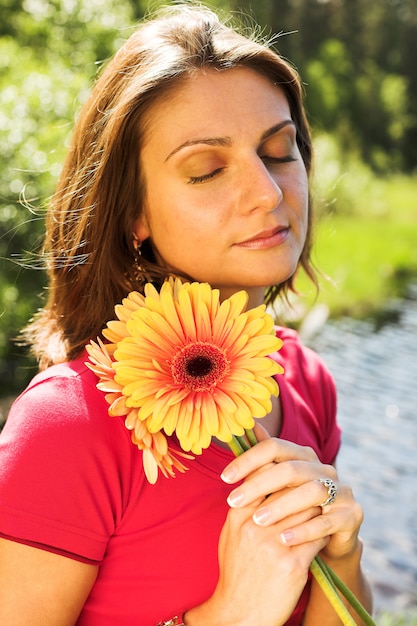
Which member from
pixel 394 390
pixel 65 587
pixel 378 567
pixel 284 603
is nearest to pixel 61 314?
pixel 65 587

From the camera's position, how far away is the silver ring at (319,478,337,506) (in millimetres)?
1544

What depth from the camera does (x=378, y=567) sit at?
15.8 feet

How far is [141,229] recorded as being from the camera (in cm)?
203

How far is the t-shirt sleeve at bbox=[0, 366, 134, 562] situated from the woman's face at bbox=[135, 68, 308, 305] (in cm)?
42

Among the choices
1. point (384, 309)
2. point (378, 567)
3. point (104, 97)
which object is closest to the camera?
point (104, 97)

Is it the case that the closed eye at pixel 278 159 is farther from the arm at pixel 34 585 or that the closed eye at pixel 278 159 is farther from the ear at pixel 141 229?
the arm at pixel 34 585

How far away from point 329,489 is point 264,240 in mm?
580

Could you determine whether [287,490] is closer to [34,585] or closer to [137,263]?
[34,585]

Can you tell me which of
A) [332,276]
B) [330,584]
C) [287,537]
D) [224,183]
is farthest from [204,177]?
[332,276]

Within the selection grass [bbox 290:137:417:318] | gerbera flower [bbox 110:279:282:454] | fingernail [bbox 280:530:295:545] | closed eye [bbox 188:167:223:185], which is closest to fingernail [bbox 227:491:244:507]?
fingernail [bbox 280:530:295:545]

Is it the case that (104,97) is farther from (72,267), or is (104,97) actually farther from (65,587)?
(65,587)

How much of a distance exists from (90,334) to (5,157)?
3591mm

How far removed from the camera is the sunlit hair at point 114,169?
1913 millimetres

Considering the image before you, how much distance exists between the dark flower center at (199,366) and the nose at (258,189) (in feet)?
1.73
